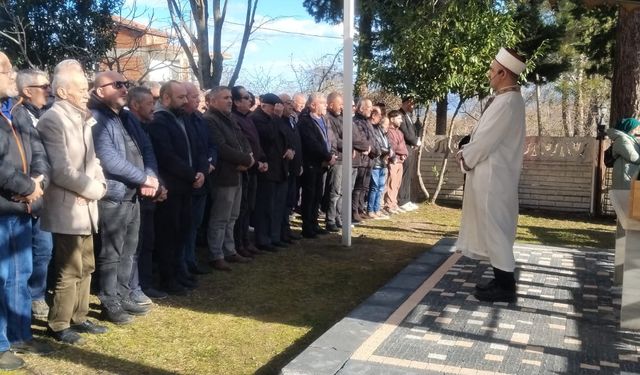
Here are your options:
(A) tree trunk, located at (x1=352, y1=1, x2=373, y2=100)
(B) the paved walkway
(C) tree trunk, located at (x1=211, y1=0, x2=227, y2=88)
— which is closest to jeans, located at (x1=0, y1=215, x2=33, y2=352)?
(B) the paved walkway

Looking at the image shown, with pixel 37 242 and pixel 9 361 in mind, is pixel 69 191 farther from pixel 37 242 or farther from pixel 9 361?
pixel 9 361

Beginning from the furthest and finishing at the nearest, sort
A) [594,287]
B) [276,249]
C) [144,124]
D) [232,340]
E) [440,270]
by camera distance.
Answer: [276,249], [440,270], [594,287], [144,124], [232,340]

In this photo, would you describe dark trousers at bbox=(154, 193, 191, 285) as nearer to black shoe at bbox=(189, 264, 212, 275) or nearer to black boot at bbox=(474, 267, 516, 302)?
black shoe at bbox=(189, 264, 212, 275)

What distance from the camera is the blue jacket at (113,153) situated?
16.0 ft

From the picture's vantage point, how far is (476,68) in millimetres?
11562

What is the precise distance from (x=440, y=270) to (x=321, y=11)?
12211 mm

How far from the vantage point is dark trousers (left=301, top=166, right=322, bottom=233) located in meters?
8.99

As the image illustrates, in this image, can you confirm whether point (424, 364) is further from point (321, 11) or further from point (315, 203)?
point (321, 11)

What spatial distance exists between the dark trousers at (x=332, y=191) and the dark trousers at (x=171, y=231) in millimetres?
3731

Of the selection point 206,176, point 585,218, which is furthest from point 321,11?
point 206,176

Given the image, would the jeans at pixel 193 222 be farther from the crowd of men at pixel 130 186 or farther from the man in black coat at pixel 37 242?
the man in black coat at pixel 37 242

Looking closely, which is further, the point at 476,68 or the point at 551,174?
the point at 551,174

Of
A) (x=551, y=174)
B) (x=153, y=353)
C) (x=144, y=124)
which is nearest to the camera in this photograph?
(x=153, y=353)

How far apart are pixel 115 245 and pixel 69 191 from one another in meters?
0.70
